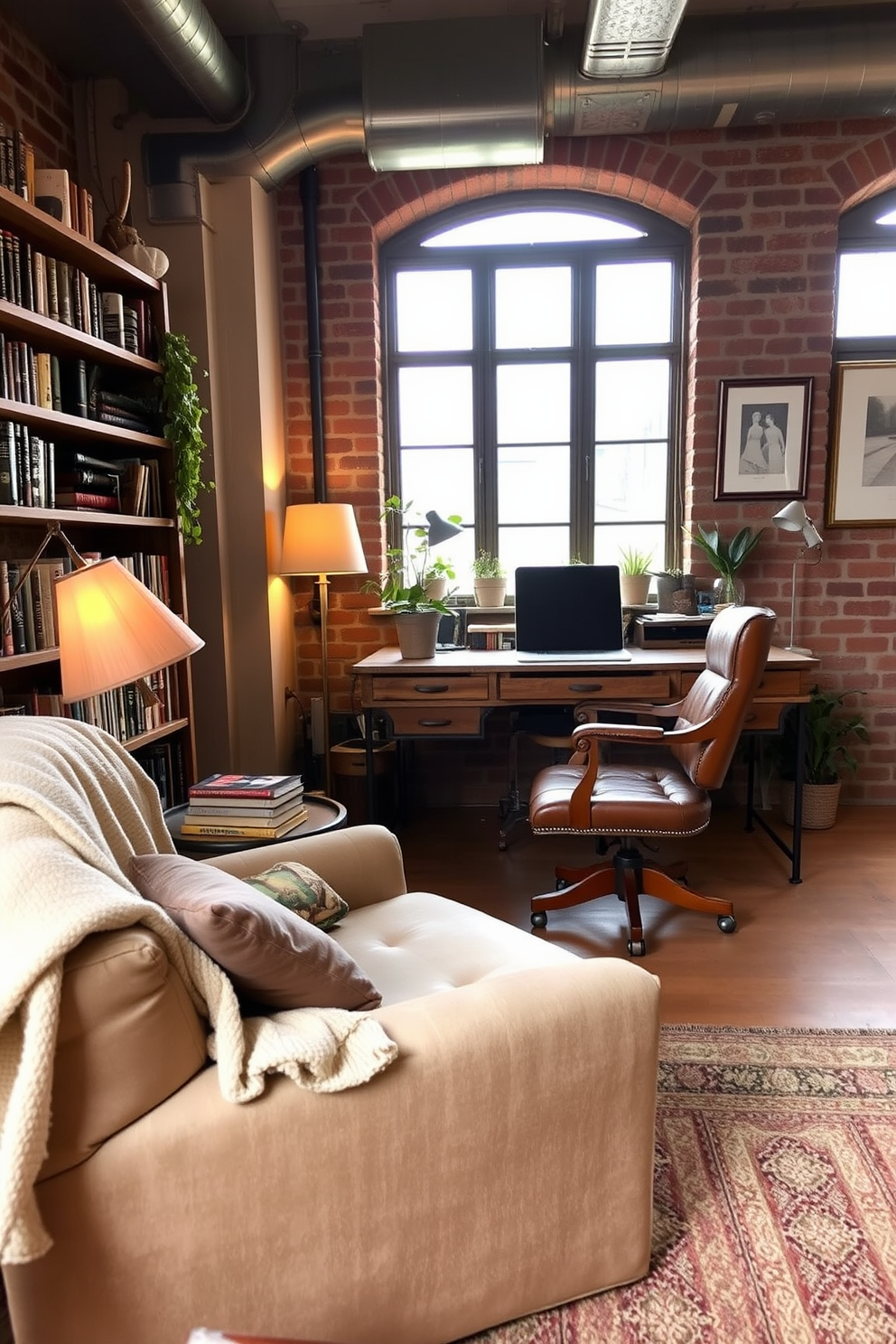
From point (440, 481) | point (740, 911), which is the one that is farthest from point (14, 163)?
point (740, 911)

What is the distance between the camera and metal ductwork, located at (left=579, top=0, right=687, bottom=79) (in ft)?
8.27

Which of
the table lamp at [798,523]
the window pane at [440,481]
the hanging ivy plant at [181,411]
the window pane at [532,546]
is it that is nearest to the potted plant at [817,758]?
the table lamp at [798,523]

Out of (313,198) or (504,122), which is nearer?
(504,122)

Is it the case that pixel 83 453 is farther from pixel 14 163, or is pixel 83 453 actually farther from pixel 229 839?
pixel 229 839

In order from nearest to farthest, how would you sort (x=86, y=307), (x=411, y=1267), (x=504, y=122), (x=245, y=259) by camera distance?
(x=411, y=1267)
(x=86, y=307)
(x=504, y=122)
(x=245, y=259)

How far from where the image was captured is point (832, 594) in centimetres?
365

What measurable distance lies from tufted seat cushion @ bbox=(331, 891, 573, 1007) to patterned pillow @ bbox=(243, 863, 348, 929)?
0.16ft

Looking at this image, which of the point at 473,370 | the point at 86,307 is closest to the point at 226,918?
the point at 86,307

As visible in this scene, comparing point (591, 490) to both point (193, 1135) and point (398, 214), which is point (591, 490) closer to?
point (398, 214)

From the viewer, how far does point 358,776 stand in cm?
338

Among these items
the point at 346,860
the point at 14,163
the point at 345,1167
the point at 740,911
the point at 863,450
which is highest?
the point at 14,163

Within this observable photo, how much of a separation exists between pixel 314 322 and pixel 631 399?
4.62ft

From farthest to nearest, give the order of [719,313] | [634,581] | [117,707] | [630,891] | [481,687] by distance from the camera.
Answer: [634,581] < [719,313] < [481,687] < [630,891] < [117,707]

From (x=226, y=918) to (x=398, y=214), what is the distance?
332cm
